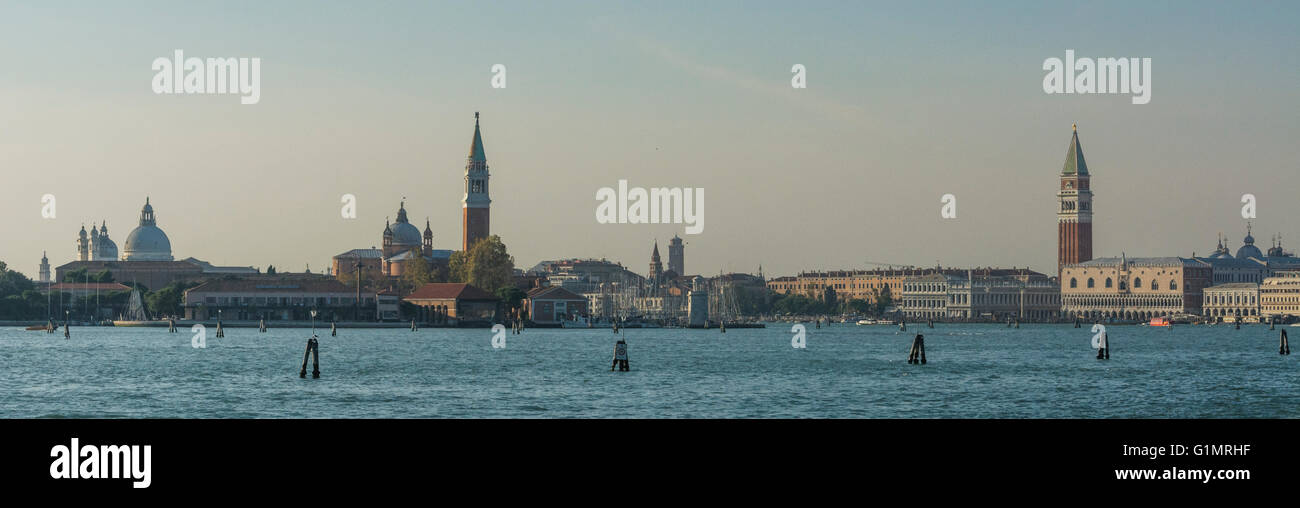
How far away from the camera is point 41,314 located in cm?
11812

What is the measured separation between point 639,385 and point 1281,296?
140 metres

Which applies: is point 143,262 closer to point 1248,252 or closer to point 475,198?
point 475,198

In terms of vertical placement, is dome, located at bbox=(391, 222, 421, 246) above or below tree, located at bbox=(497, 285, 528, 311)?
above

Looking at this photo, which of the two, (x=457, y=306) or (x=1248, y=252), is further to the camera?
(x=1248, y=252)

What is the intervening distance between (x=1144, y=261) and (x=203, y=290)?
106 meters

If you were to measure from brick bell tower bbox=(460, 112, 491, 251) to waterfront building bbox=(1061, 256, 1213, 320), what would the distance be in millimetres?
69279

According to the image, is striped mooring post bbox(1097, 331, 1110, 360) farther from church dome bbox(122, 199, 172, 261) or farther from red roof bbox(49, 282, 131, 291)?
church dome bbox(122, 199, 172, 261)

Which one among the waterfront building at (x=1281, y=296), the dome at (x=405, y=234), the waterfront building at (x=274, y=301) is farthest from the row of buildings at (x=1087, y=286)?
the waterfront building at (x=274, y=301)

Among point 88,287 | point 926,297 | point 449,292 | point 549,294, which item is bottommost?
point 926,297

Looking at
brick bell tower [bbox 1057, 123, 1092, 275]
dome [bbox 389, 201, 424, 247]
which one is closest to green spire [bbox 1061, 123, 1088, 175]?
brick bell tower [bbox 1057, 123, 1092, 275]

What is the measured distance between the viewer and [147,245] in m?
164

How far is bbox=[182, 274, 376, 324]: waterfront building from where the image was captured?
371 feet

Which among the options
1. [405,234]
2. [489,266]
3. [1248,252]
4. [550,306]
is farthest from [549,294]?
[1248,252]
